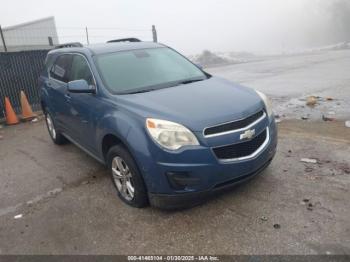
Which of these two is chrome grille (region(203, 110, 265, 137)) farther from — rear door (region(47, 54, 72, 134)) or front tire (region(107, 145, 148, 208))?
rear door (region(47, 54, 72, 134))

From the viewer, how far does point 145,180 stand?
3553 mm

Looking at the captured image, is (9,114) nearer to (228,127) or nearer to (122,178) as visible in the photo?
(122,178)

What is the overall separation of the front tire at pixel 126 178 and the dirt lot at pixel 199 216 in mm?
135

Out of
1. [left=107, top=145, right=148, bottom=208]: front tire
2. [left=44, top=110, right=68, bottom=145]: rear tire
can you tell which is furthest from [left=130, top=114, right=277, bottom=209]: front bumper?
[left=44, top=110, right=68, bottom=145]: rear tire

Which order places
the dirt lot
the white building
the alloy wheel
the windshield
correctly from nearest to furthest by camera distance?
1. the dirt lot
2. the alloy wheel
3. the windshield
4. the white building

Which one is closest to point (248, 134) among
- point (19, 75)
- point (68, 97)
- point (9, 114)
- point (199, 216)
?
point (199, 216)

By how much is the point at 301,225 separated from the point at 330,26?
4194 cm

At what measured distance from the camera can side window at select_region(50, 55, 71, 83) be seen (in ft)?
17.8

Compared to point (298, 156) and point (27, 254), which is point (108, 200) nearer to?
point (27, 254)

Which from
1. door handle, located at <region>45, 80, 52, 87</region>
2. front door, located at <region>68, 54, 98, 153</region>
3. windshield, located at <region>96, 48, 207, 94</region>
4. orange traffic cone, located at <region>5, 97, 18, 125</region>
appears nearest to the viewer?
windshield, located at <region>96, 48, 207, 94</region>

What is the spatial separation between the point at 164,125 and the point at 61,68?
9.99ft

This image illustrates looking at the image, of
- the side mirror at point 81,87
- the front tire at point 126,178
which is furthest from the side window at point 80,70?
the front tire at point 126,178

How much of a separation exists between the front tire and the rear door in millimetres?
1619

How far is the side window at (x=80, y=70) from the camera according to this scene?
14.8ft
